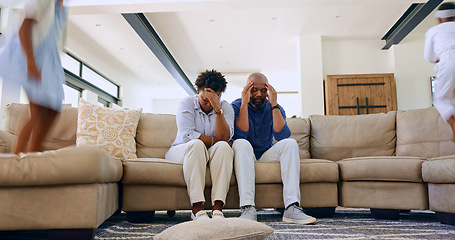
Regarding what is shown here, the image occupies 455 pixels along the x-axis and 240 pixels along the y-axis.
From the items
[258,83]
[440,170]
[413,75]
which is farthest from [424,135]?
[413,75]

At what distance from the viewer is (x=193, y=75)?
31.2ft

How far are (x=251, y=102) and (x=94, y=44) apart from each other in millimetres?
5372

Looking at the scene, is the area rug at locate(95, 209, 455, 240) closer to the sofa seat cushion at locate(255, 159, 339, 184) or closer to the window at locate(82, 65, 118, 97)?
the sofa seat cushion at locate(255, 159, 339, 184)

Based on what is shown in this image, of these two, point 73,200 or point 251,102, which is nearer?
point 73,200

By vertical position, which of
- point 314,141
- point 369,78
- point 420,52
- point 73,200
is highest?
point 420,52

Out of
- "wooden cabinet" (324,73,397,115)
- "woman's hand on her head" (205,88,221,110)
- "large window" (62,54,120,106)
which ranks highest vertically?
"large window" (62,54,120,106)

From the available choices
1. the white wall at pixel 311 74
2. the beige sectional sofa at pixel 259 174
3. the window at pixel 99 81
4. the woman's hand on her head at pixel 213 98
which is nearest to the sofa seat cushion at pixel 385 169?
the beige sectional sofa at pixel 259 174

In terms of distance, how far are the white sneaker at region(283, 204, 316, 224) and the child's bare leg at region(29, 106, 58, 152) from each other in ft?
4.35

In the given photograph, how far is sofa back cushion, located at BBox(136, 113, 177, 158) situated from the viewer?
276 centimetres

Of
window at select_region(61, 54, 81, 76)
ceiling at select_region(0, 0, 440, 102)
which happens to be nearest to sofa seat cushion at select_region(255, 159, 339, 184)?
ceiling at select_region(0, 0, 440, 102)

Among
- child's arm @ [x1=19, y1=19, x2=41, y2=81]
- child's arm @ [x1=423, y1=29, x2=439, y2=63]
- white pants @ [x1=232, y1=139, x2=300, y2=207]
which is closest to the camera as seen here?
child's arm @ [x1=19, y1=19, x2=41, y2=81]

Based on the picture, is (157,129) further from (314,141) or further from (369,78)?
(369,78)

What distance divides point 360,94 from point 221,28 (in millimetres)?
2676

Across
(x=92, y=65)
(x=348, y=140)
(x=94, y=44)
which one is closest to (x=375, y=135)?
(x=348, y=140)
